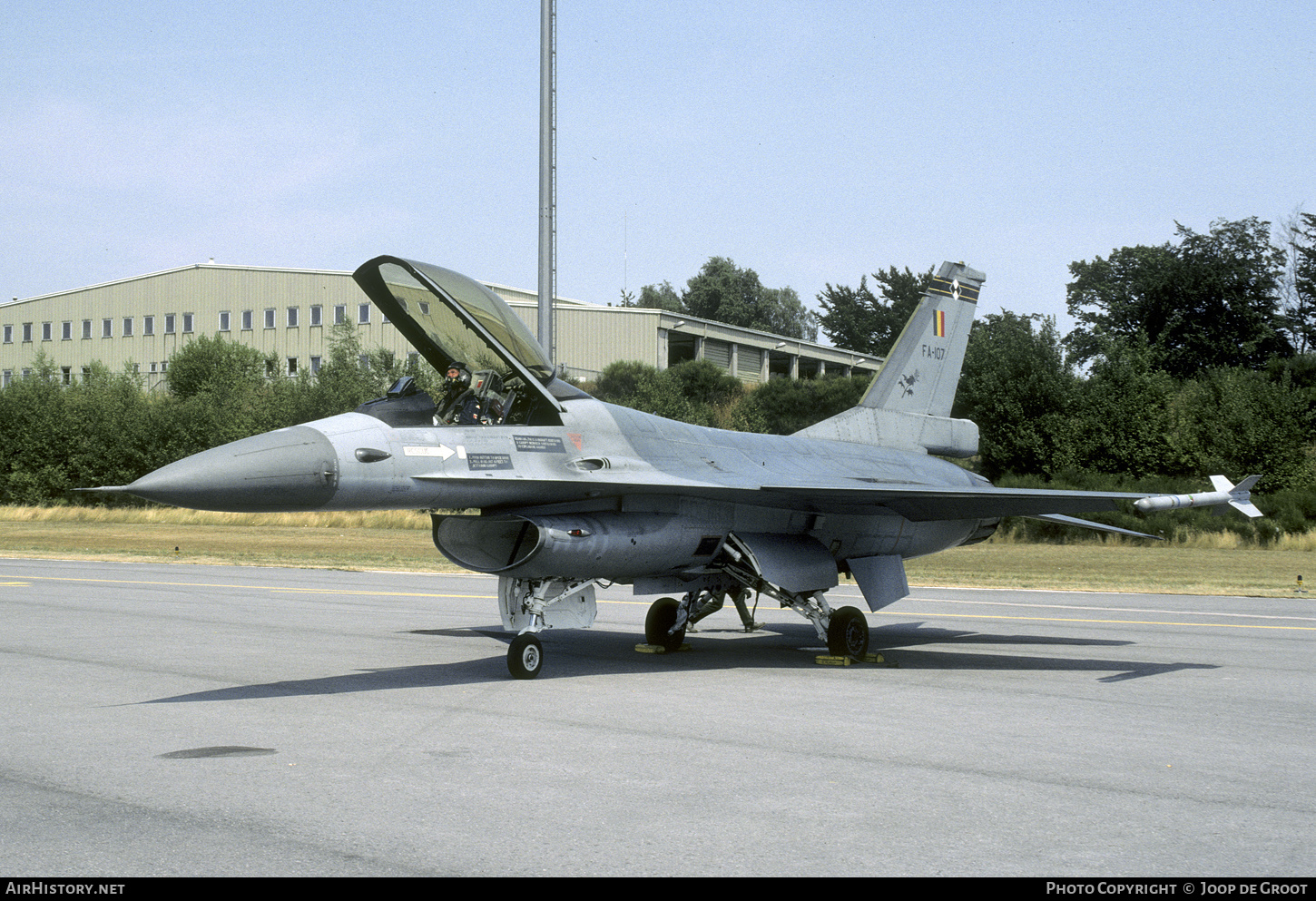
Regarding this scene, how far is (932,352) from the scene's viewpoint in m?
16.1

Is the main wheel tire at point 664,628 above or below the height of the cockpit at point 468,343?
below

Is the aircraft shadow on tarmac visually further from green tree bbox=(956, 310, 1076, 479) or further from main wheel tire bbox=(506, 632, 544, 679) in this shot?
green tree bbox=(956, 310, 1076, 479)

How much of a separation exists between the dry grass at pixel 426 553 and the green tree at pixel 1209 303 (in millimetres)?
25897

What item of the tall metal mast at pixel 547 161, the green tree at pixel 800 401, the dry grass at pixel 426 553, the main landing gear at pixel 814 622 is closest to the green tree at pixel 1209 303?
the green tree at pixel 800 401

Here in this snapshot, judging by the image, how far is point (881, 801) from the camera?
5.96 metres

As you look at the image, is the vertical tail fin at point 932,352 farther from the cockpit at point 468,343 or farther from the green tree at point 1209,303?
the green tree at point 1209,303

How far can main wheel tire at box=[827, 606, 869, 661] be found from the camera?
12.6 m

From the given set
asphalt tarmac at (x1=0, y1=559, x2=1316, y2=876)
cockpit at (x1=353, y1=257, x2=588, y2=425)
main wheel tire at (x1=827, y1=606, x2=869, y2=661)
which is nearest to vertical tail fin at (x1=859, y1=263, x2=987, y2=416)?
asphalt tarmac at (x1=0, y1=559, x2=1316, y2=876)

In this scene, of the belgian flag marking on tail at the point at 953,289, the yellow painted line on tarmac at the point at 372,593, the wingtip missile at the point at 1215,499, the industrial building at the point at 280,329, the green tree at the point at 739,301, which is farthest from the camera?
the green tree at the point at 739,301

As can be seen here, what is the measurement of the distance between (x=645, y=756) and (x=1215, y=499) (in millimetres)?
7373

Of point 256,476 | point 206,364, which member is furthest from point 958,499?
point 206,364

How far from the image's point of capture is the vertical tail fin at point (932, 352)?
15.8m

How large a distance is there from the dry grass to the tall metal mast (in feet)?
23.3

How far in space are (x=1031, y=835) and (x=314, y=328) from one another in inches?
2659
